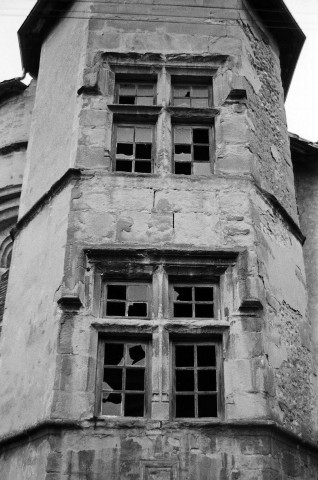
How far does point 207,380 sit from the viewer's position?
7660 millimetres

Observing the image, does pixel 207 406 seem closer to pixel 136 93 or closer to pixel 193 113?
pixel 193 113

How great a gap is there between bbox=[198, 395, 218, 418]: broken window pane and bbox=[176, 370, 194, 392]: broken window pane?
6.4 inches

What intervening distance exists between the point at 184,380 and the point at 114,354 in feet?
2.68

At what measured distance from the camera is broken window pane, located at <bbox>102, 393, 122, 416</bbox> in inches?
292

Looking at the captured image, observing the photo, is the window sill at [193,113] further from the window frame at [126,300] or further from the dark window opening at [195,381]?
the dark window opening at [195,381]

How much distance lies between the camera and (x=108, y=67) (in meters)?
9.91

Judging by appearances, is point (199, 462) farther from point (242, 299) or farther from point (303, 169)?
point (303, 169)

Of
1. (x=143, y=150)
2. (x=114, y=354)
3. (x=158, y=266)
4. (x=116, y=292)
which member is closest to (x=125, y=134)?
(x=143, y=150)

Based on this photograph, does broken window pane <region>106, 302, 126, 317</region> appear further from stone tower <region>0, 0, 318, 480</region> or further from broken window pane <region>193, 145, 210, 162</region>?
broken window pane <region>193, 145, 210, 162</region>

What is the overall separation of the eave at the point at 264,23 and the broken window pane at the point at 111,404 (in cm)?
650

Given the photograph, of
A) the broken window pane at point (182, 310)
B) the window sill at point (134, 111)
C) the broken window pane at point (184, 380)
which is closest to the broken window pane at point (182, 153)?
the window sill at point (134, 111)

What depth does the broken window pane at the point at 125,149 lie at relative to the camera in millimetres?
9266

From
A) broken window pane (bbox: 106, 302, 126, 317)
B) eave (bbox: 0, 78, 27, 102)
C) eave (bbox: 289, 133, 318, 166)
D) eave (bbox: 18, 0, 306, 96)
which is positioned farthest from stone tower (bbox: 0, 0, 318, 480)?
eave (bbox: 0, 78, 27, 102)

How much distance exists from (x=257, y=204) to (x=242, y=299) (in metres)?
1.47
